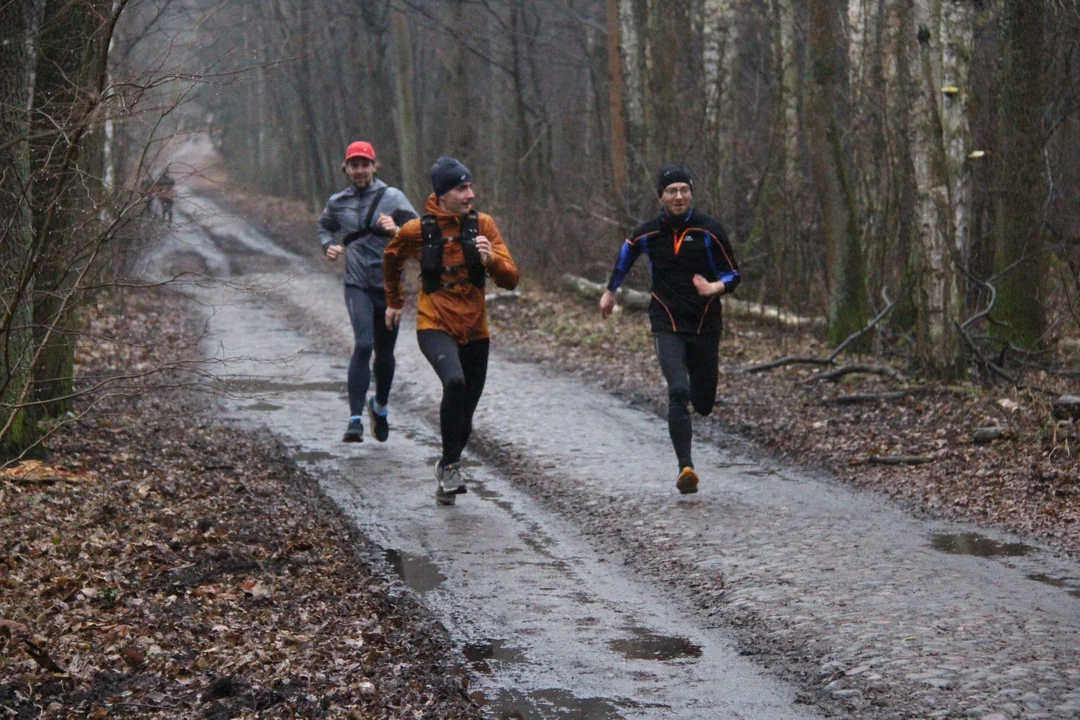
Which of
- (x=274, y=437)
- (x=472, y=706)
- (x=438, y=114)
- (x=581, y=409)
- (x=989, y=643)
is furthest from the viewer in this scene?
(x=438, y=114)

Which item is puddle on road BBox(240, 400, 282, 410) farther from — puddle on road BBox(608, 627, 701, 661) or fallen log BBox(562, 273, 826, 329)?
puddle on road BBox(608, 627, 701, 661)

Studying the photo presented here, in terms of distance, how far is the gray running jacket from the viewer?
9886 millimetres

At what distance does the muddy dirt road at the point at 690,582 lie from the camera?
479 centimetres

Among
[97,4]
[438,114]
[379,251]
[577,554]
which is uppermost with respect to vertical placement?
[438,114]

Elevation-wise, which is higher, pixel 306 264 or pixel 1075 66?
pixel 1075 66


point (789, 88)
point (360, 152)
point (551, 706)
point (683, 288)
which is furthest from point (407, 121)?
point (551, 706)

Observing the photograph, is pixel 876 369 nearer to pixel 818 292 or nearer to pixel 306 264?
pixel 818 292

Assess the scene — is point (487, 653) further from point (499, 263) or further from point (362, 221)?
point (362, 221)

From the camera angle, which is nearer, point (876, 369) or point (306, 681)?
point (306, 681)

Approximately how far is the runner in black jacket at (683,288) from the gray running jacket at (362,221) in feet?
7.16

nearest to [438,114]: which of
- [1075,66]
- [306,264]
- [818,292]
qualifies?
[306,264]

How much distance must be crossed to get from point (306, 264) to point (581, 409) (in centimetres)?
2229

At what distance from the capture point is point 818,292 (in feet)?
57.0

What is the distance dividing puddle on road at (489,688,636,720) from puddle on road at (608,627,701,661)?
20.6 inches
